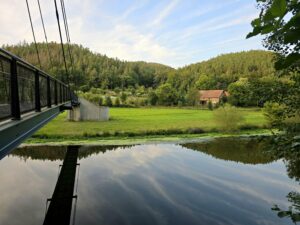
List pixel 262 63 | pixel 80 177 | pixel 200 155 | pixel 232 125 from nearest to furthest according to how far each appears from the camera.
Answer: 1. pixel 80 177
2. pixel 200 155
3. pixel 232 125
4. pixel 262 63

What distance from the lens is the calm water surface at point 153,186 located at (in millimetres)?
9070

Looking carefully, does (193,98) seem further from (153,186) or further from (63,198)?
(63,198)

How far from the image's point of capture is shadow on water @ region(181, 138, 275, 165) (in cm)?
1667

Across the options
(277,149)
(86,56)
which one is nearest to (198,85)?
(86,56)

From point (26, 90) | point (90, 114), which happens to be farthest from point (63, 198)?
point (90, 114)

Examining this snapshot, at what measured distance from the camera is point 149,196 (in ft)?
34.4

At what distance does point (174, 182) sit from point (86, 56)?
107978 millimetres

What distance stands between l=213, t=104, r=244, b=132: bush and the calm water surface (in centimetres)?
743

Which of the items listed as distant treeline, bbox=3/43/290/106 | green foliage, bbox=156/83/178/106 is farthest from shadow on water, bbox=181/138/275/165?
green foliage, bbox=156/83/178/106

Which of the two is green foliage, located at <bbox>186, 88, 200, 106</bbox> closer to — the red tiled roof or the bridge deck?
the red tiled roof

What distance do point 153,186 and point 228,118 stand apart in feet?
55.1

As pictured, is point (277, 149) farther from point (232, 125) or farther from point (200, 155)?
point (232, 125)

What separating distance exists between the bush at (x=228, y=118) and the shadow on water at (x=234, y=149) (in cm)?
359

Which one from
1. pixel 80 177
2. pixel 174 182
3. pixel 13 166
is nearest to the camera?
pixel 174 182
